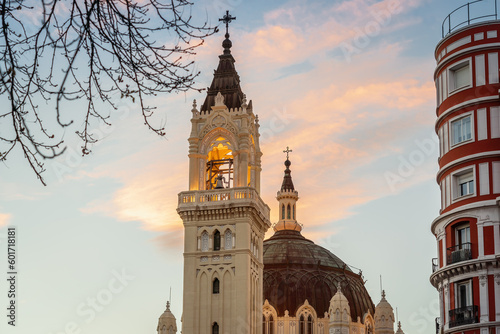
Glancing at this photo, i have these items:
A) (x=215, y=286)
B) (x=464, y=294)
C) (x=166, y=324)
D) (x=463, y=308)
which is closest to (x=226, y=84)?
(x=215, y=286)

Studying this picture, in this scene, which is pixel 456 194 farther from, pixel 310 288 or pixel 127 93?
pixel 310 288

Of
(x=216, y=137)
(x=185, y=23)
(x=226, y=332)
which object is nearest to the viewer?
(x=185, y=23)

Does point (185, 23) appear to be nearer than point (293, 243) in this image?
Yes

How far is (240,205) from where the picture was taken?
227 feet

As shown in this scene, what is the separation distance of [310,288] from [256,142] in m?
25.5

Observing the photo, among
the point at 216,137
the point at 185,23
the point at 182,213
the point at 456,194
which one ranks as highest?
the point at 216,137

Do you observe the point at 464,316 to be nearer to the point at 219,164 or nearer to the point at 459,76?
the point at 459,76

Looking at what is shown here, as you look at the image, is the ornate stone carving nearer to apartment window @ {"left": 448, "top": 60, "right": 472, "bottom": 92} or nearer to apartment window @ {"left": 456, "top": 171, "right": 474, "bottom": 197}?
apartment window @ {"left": 448, "top": 60, "right": 472, "bottom": 92}

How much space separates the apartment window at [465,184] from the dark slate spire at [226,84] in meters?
32.4

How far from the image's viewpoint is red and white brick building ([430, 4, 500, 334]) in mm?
40531

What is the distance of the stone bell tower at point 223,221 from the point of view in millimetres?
68000

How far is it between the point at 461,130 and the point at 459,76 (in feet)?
9.24

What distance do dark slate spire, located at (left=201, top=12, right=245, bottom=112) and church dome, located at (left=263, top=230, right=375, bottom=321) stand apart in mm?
26168

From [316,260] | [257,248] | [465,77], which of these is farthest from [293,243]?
[465,77]
